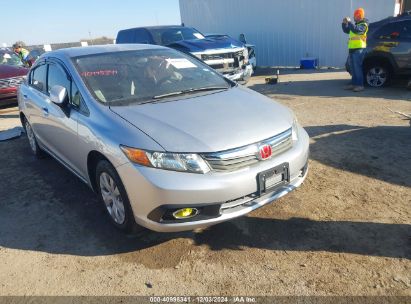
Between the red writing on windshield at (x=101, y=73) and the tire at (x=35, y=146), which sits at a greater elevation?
the red writing on windshield at (x=101, y=73)

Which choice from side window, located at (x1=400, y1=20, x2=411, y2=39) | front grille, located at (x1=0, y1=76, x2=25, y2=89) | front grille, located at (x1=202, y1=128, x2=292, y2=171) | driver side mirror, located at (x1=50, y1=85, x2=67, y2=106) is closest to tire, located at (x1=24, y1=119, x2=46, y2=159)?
driver side mirror, located at (x1=50, y1=85, x2=67, y2=106)

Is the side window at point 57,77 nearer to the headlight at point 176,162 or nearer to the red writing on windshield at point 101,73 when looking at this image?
the red writing on windshield at point 101,73

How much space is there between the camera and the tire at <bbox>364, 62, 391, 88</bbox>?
8390 mm

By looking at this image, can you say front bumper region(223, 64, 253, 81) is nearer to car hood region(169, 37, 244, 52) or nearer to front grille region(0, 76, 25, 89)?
car hood region(169, 37, 244, 52)

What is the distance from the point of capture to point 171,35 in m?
10.1

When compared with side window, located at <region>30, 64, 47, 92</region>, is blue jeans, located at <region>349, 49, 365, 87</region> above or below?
below

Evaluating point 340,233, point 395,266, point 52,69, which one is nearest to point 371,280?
point 395,266

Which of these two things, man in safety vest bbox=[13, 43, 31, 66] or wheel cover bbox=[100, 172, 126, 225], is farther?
man in safety vest bbox=[13, 43, 31, 66]

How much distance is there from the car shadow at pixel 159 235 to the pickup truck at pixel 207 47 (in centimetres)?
527

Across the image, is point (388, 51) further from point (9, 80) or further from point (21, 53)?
point (21, 53)

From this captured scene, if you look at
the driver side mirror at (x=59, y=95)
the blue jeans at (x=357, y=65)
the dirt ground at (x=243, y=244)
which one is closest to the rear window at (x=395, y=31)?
the blue jeans at (x=357, y=65)

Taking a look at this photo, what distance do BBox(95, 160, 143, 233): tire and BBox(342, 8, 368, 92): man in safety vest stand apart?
708 cm

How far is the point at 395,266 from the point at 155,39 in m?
8.71

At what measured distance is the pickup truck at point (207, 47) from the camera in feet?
28.8
